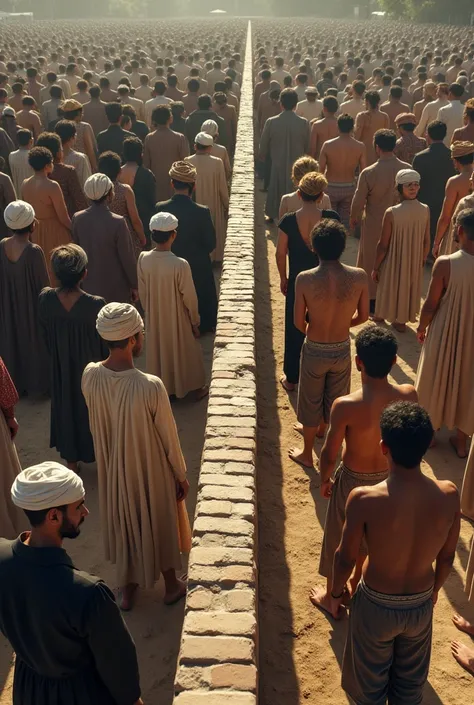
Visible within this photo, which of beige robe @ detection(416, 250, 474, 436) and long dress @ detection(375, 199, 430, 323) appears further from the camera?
long dress @ detection(375, 199, 430, 323)

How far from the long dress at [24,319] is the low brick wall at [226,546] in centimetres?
166

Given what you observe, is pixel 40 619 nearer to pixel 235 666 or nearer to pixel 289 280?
pixel 235 666

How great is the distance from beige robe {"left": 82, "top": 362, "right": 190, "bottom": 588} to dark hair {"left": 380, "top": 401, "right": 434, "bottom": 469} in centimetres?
142

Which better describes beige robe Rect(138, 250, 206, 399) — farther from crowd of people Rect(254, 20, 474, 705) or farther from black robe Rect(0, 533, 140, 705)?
black robe Rect(0, 533, 140, 705)

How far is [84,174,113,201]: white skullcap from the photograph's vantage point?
6285 mm

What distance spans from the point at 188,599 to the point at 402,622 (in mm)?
953

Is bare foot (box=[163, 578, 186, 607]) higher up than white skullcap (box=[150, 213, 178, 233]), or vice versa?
white skullcap (box=[150, 213, 178, 233])

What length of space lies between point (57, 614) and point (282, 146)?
9901 mm

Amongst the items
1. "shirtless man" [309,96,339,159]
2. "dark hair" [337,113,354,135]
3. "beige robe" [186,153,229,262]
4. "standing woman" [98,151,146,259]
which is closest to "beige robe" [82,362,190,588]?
"standing woman" [98,151,146,259]

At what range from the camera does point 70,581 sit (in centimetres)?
238

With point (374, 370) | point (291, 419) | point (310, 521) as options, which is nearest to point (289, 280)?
point (291, 419)

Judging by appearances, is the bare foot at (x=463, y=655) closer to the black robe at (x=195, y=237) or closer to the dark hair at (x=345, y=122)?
the black robe at (x=195, y=237)

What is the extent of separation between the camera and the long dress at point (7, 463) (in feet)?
14.0

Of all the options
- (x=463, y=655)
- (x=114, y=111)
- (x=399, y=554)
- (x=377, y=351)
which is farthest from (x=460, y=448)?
(x=114, y=111)
